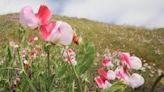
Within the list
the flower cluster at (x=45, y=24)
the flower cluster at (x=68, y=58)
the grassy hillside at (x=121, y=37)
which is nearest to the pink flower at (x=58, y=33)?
the flower cluster at (x=45, y=24)

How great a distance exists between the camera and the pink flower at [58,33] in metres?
2.99

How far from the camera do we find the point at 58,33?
3064 mm

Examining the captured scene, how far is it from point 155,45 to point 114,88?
108ft

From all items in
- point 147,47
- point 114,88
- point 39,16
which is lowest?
point 147,47

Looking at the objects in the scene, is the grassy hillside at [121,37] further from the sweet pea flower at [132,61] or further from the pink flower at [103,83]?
the sweet pea flower at [132,61]

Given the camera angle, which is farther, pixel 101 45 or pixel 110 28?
pixel 110 28

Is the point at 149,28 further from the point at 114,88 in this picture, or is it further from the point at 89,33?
the point at 114,88

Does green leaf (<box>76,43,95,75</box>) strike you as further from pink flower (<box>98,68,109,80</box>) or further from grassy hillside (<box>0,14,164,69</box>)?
grassy hillside (<box>0,14,164,69</box>)

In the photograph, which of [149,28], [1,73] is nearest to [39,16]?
[1,73]

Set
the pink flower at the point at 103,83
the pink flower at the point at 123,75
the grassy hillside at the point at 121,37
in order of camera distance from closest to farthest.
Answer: the pink flower at the point at 123,75 → the pink flower at the point at 103,83 → the grassy hillside at the point at 121,37

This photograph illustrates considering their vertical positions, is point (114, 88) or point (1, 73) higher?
point (114, 88)

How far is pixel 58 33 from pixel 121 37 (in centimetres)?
3489

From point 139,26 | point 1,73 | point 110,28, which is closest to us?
point 1,73

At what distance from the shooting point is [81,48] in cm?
348
